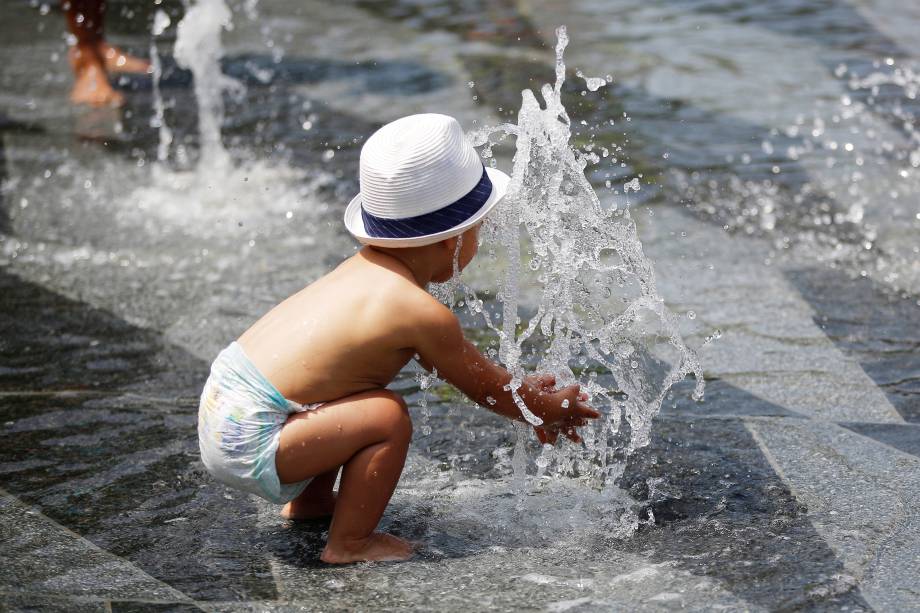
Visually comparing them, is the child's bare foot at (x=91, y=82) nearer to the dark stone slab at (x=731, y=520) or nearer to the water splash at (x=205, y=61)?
the water splash at (x=205, y=61)

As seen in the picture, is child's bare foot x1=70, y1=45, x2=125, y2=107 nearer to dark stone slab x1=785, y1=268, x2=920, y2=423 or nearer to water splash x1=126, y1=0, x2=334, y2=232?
water splash x1=126, y1=0, x2=334, y2=232

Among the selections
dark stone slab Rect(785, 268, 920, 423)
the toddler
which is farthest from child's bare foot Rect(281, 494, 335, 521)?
dark stone slab Rect(785, 268, 920, 423)

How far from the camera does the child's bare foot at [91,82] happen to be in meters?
6.27

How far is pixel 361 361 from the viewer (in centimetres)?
246

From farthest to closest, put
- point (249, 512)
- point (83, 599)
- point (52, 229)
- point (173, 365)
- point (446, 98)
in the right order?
1. point (446, 98)
2. point (52, 229)
3. point (173, 365)
4. point (249, 512)
5. point (83, 599)

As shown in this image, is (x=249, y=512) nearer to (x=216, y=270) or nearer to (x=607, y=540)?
(x=607, y=540)

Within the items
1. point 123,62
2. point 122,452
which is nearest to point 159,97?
point 123,62

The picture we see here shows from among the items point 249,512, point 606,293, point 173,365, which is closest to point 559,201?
point 606,293

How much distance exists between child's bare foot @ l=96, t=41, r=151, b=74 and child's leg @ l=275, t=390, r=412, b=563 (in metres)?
4.71

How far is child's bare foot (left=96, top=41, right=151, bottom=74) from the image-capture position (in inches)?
265

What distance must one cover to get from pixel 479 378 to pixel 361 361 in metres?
0.26

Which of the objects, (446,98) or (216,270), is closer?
(216,270)

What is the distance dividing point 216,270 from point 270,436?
199cm

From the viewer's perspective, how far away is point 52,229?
15.6 feet
